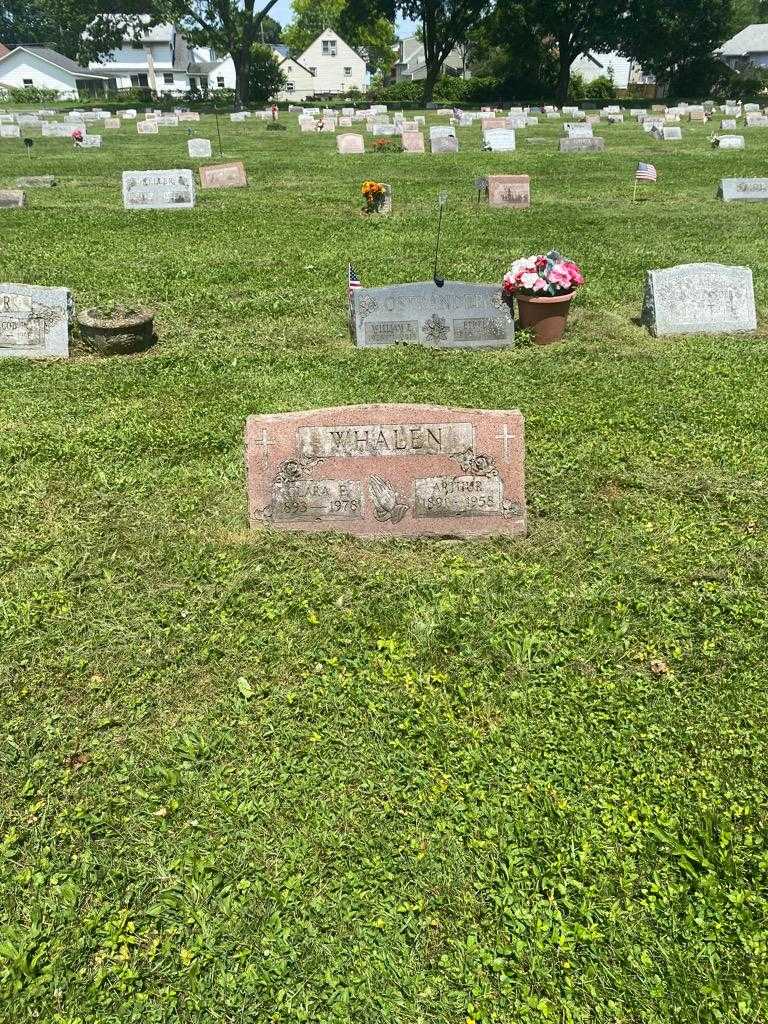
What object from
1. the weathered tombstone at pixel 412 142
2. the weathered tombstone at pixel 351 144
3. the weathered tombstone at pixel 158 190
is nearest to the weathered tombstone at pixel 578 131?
the weathered tombstone at pixel 412 142

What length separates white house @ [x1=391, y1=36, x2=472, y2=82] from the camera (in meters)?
90.4

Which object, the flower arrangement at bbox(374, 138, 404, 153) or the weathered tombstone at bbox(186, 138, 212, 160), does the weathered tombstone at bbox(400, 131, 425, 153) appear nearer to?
the flower arrangement at bbox(374, 138, 404, 153)

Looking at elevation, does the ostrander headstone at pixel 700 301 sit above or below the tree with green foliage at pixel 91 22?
below

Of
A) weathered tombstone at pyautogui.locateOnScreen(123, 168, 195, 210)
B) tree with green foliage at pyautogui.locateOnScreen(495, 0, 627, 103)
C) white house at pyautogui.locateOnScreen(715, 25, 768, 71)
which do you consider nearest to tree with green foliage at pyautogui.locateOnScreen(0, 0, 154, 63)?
tree with green foliage at pyautogui.locateOnScreen(495, 0, 627, 103)

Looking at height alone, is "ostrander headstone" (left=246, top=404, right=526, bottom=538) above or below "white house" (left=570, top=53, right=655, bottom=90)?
below

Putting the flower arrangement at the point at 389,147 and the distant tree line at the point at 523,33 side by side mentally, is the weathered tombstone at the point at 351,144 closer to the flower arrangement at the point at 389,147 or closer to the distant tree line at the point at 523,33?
the flower arrangement at the point at 389,147

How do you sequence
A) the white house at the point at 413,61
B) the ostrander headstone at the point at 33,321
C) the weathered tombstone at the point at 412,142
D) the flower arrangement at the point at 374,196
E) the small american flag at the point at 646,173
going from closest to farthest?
the ostrander headstone at the point at 33,321, the flower arrangement at the point at 374,196, the small american flag at the point at 646,173, the weathered tombstone at the point at 412,142, the white house at the point at 413,61

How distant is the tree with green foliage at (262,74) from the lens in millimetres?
61938

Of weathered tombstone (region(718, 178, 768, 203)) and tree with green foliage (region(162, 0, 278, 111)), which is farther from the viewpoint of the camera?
tree with green foliage (region(162, 0, 278, 111))

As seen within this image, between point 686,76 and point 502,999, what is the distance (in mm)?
71315

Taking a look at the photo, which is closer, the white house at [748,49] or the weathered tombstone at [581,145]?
the weathered tombstone at [581,145]

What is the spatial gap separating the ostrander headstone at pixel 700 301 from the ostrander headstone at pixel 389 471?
5381 mm

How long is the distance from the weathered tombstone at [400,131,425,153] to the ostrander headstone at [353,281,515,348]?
22.9 metres

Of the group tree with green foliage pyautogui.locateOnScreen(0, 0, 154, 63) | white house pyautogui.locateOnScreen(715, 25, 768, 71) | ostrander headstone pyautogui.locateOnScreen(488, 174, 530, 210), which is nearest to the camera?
ostrander headstone pyautogui.locateOnScreen(488, 174, 530, 210)
